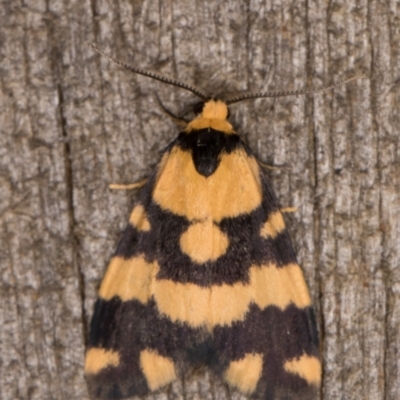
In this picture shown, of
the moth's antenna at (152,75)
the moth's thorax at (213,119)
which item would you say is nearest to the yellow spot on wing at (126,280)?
the moth's thorax at (213,119)

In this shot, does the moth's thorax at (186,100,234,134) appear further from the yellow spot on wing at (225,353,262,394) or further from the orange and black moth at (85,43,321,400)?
the yellow spot on wing at (225,353,262,394)

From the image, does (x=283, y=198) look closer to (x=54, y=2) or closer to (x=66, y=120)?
(x=66, y=120)

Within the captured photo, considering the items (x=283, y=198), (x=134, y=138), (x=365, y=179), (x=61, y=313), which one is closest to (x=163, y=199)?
(x=134, y=138)

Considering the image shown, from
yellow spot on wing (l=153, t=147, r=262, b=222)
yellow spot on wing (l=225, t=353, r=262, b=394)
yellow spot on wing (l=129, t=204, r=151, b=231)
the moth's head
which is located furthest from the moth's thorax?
yellow spot on wing (l=225, t=353, r=262, b=394)

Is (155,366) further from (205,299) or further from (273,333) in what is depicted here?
(273,333)

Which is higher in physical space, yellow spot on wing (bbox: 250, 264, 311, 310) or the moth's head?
the moth's head

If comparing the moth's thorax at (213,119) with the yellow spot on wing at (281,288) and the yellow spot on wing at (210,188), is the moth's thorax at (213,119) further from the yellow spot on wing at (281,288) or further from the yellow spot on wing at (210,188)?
the yellow spot on wing at (281,288)

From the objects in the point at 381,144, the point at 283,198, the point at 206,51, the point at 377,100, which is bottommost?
the point at 283,198

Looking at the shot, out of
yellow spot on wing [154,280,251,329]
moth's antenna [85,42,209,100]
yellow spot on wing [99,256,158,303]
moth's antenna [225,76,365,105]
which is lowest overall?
yellow spot on wing [154,280,251,329]
